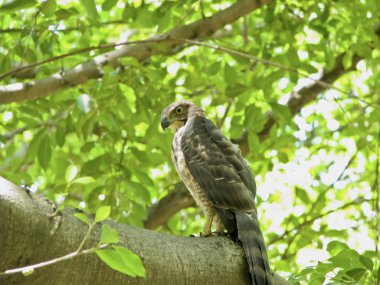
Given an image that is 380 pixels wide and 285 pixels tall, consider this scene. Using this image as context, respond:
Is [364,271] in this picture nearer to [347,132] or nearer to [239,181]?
[239,181]

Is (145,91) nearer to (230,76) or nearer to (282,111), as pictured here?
(230,76)

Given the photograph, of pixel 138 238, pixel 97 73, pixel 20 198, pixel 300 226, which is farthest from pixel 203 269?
pixel 300 226

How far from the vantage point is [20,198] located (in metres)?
2.00

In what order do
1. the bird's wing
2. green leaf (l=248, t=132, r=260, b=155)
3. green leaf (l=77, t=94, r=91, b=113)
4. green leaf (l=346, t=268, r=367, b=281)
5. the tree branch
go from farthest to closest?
1. the tree branch
2. green leaf (l=248, t=132, r=260, b=155)
3. green leaf (l=77, t=94, r=91, b=113)
4. the bird's wing
5. green leaf (l=346, t=268, r=367, b=281)

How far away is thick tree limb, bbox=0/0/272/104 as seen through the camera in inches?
181

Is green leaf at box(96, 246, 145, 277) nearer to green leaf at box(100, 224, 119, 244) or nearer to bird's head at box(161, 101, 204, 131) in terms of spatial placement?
green leaf at box(100, 224, 119, 244)

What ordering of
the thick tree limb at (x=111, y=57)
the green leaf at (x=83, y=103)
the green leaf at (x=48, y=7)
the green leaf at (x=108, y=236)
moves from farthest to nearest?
the thick tree limb at (x=111, y=57) → the green leaf at (x=83, y=103) → the green leaf at (x=48, y=7) → the green leaf at (x=108, y=236)

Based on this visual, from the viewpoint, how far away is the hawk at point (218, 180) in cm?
322

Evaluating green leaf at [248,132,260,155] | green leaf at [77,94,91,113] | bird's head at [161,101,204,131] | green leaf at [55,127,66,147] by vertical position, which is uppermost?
green leaf at [77,94,91,113]

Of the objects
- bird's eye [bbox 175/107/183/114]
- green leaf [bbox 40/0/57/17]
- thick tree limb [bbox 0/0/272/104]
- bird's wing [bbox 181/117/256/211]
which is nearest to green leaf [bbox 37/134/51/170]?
thick tree limb [bbox 0/0/272/104]

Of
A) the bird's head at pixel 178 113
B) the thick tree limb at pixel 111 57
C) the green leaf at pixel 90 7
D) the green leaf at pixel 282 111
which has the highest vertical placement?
the green leaf at pixel 90 7

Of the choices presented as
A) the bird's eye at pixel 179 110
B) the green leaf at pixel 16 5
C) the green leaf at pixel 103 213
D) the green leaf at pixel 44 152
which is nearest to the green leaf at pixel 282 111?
the bird's eye at pixel 179 110

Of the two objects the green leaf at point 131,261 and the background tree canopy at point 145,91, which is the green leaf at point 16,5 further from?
the green leaf at point 131,261

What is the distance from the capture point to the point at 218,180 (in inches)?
141
